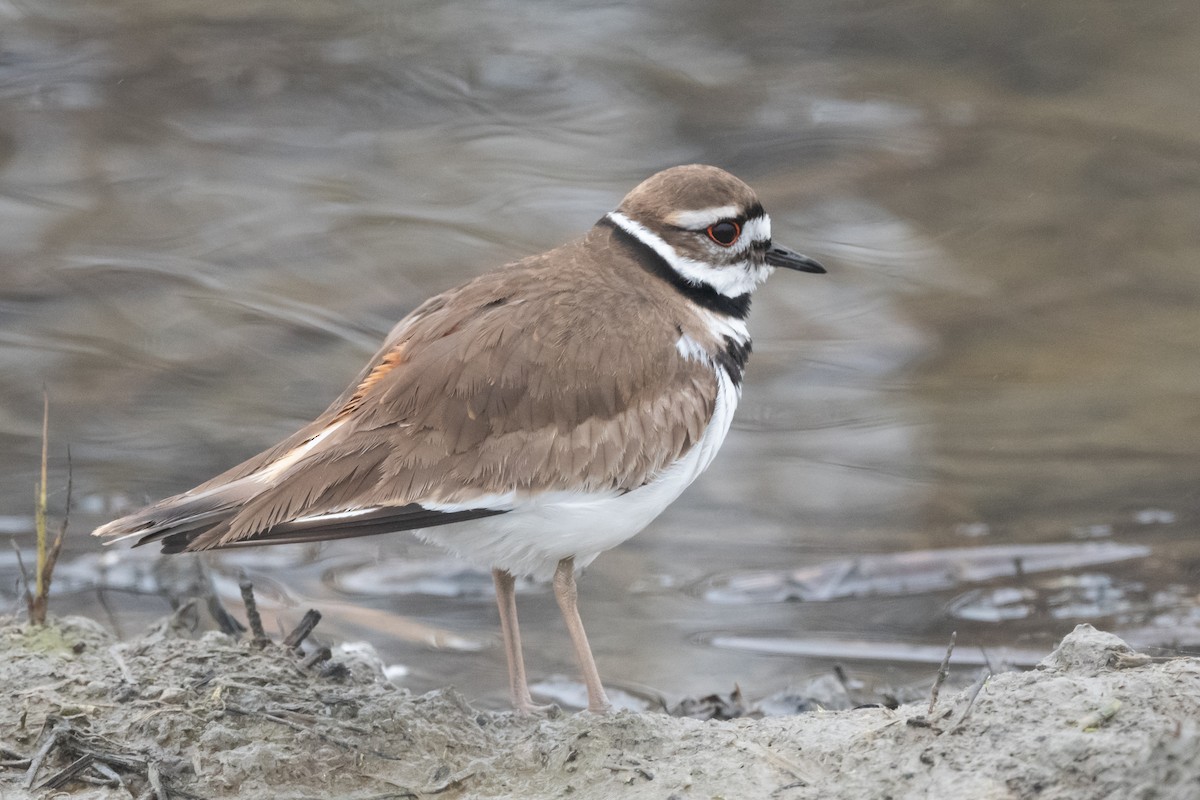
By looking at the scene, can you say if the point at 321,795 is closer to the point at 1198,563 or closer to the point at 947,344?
the point at 1198,563

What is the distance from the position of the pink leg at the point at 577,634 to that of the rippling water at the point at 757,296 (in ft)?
3.97

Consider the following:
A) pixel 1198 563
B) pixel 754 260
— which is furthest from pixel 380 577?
pixel 1198 563

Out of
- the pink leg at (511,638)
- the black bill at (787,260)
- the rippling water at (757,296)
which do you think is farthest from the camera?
the rippling water at (757,296)

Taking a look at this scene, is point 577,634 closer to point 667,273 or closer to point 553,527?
point 553,527

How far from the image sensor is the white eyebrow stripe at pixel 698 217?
201 inches

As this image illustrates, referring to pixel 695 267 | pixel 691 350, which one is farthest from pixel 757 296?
pixel 691 350

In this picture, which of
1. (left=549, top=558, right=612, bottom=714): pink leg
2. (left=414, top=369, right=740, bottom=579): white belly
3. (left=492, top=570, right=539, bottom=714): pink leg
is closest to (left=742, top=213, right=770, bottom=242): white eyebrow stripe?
(left=414, top=369, right=740, bottom=579): white belly

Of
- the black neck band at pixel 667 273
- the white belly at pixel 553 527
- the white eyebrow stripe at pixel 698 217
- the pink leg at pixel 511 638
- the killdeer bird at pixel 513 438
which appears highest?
the white eyebrow stripe at pixel 698 217

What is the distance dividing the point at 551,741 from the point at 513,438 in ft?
3.03

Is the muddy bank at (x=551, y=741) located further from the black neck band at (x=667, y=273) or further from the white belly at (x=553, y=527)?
the black neck band at (x=667, y=273)

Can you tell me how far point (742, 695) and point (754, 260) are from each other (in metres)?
1.69

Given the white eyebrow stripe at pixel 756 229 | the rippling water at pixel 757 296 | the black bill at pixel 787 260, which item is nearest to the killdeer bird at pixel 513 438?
the white eyebrow stripe at pixel 756 229

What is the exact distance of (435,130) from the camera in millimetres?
11484

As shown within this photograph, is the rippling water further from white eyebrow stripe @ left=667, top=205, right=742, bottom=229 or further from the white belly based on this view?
white eyebrow stripe @ left=667, top=205, right=742, bottom=229
